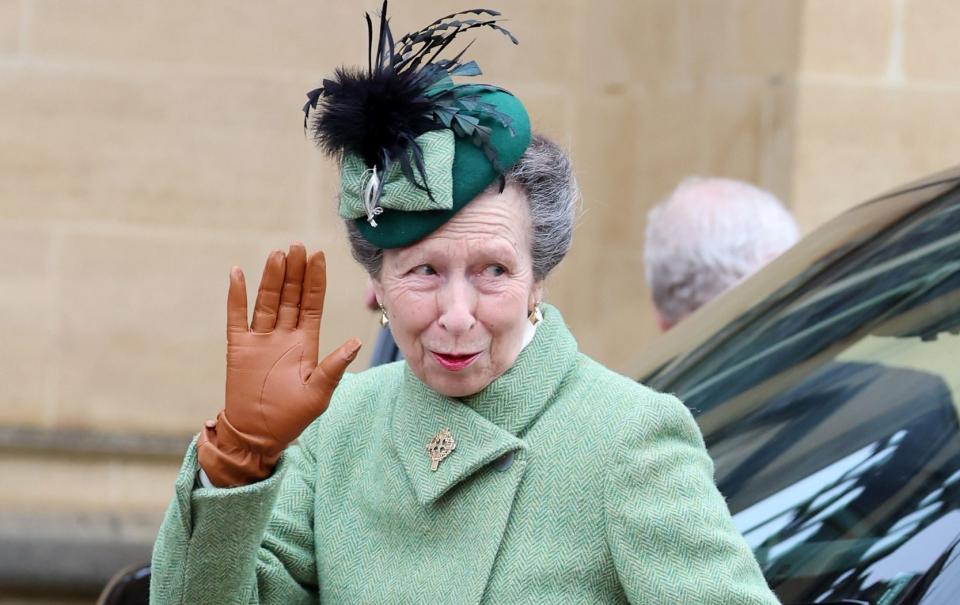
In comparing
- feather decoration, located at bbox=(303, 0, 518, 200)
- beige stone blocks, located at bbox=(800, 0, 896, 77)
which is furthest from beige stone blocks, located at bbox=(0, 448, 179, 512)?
feather decoration, located at bbox=(303, 0, 518, 200)

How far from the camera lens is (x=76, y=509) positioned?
6090 millimetres

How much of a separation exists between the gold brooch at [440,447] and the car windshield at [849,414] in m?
0.47

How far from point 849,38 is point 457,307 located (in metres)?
3.46

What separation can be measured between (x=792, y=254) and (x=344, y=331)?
3.30 metres

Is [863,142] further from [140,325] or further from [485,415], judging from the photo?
[485,415]

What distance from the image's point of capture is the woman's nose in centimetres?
204

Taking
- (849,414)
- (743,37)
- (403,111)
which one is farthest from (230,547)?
(743,37)

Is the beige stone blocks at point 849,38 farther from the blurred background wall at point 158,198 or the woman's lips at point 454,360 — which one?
the woman's lips at point 454,360

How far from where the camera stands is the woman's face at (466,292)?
2.05 metres

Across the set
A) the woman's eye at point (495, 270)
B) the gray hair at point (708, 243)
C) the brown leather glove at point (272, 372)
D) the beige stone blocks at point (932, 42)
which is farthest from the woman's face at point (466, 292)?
the beige stone blocks at point (932, 42)

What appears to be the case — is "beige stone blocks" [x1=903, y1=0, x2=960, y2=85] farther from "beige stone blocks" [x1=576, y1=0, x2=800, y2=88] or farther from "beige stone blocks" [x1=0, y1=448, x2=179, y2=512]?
"beige stone blocks" [x1=0, y1=448, x2=179, y2=512]

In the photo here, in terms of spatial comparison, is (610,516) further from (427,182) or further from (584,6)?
(584,6)

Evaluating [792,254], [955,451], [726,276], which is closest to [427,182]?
[955,451]

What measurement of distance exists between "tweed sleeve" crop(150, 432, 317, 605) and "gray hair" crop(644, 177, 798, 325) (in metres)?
2.27
